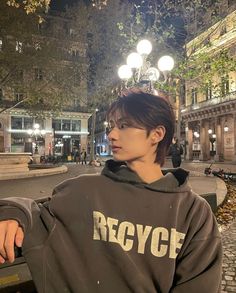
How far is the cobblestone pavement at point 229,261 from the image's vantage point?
364 cm

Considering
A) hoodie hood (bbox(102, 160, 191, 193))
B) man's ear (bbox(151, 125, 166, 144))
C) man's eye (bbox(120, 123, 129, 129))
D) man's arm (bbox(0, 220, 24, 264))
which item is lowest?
man's arm (bbox(0, 220, 24, 264))

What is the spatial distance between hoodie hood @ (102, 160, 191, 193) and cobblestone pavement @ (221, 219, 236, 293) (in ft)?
8.78

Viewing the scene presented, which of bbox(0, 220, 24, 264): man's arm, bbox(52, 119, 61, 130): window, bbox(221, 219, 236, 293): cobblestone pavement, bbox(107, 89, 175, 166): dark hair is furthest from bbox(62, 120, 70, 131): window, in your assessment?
bbox(0, 220, 24, 264): man's arm

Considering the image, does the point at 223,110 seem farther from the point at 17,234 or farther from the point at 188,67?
the point at 17,234

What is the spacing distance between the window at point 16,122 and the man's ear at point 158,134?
4652 centimetres

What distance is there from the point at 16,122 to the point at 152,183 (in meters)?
46.9

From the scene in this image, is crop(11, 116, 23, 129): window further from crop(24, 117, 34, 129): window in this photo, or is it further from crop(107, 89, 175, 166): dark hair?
crop(107, 89, 175, 166): dark hair

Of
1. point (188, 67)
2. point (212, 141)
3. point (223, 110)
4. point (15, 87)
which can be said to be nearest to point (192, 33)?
point (188, 67)

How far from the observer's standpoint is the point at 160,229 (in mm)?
1239

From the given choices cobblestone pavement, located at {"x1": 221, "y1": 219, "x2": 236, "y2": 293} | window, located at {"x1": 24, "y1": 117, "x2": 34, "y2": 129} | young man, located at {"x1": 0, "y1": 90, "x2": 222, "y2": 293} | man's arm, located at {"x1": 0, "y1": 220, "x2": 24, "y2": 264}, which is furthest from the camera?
window, located at {"x1": 24, "y1": 117, "x2": 34, "y2": 129}

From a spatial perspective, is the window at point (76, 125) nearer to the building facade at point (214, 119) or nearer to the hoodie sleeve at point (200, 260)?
the building facade at point (214, 119)

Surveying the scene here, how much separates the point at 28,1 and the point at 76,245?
8884 millimetres

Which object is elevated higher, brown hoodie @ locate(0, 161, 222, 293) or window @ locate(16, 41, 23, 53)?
window @ locate(16, 41, 23, 53)

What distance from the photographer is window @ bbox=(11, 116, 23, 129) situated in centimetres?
4559
